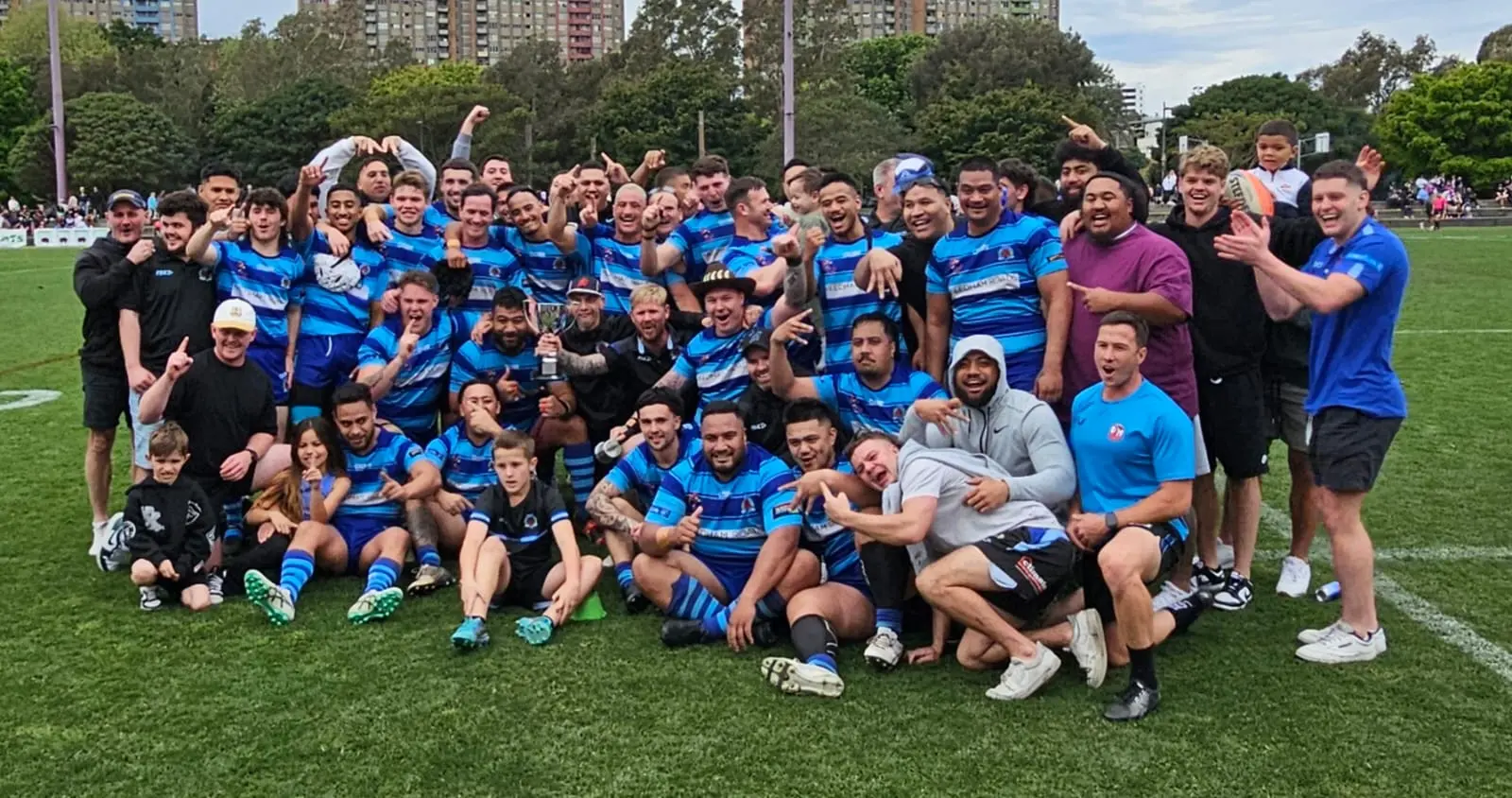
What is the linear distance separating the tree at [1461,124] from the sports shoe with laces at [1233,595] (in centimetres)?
6324

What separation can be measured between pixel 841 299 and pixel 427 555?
2.32m

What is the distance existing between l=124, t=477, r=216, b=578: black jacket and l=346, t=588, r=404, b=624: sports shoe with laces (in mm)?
877

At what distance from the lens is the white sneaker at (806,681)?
4285 mm

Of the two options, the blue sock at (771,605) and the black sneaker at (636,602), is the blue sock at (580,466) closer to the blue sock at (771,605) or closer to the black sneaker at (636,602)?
the black sneaker at (636,602)

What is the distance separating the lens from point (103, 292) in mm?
5863

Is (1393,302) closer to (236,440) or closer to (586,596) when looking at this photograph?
(586,596)

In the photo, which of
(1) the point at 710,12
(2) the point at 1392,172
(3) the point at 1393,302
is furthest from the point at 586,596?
(2) the point at 1392,172

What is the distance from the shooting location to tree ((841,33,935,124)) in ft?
238

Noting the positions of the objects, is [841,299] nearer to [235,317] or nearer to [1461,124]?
[235,317]

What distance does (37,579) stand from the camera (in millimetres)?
5824

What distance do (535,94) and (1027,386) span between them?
66731 mm

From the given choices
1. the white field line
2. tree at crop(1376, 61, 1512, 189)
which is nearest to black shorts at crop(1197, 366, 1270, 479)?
the white field line

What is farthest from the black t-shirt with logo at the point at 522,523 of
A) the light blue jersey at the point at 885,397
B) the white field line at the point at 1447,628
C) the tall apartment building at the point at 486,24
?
the tall apartment building at the point at 486,24

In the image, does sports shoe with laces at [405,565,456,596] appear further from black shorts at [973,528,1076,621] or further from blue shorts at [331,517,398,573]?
black shorts at [973,528,1076,621]
